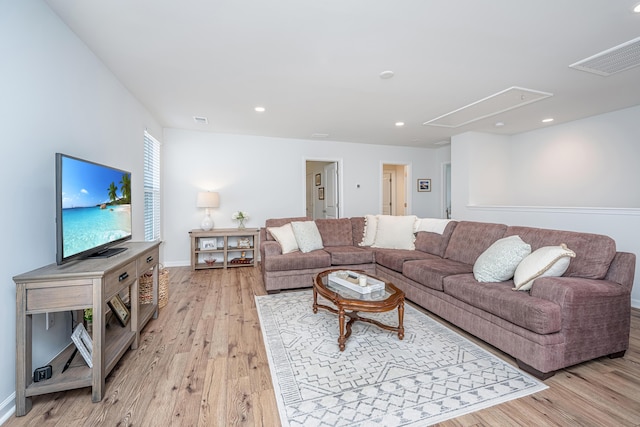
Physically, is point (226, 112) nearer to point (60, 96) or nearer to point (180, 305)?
point (60, 96)

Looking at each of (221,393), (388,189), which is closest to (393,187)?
(388,189)

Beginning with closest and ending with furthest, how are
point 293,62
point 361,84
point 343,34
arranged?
1. point 343,34
2. point 293,62
3. point 361,84

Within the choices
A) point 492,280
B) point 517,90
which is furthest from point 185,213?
point 517,90

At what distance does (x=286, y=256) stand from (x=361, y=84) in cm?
224

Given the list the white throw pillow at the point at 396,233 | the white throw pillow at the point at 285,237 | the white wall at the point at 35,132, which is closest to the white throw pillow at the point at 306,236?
the white throw pillow at the point at 285,237

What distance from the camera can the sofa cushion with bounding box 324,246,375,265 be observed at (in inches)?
150

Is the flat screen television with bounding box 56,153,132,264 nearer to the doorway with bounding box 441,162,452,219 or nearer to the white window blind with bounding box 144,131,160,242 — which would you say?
the white window blind with bounding box 144,131,160,242

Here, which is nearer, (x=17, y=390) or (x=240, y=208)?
(x=17, y=390)

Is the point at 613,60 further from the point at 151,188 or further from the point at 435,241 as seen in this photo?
the point at 151,188

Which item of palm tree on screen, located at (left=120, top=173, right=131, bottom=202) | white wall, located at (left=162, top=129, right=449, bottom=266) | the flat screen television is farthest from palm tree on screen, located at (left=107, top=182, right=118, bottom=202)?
white wall, located at (left=162, top=129, right=449, bottom=266)

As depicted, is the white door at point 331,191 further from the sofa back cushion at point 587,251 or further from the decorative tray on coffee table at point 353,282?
the sofa back cushion at point 587,251

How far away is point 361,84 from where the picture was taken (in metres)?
2.97

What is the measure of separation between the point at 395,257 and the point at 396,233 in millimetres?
693

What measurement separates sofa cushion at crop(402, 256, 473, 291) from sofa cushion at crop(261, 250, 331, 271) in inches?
41.7
